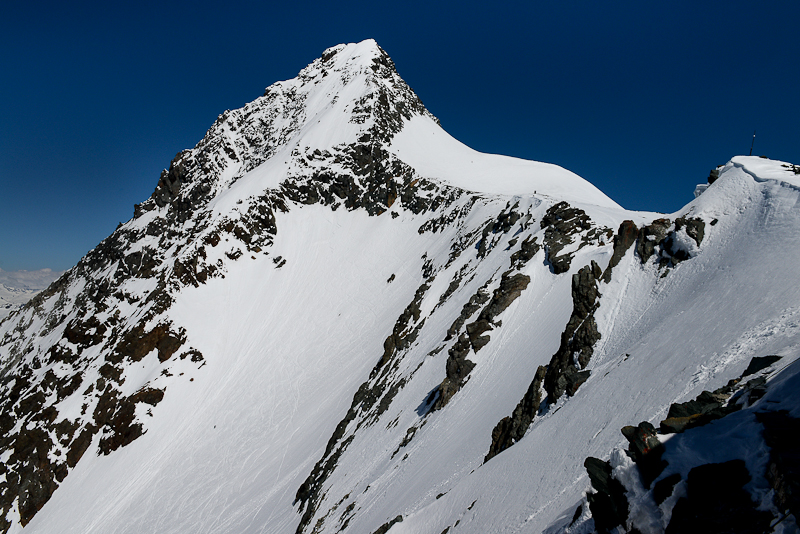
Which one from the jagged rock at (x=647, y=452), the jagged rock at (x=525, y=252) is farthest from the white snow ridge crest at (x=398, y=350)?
→ the jagged rock at (x=525, y=252)

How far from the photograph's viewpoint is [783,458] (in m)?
4.39

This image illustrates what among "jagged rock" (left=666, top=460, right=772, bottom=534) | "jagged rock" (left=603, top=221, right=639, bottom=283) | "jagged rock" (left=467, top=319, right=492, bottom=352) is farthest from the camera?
"jagged rock" (left=467, top=319, right=492, bottom=352)

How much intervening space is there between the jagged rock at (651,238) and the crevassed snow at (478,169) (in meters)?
33.8

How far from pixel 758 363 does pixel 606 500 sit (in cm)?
394

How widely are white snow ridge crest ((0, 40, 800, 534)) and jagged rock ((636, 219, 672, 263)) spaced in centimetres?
8

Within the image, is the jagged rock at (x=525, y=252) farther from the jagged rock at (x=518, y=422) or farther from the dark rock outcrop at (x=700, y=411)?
the dark rock outcrop at (x=700, y=411)

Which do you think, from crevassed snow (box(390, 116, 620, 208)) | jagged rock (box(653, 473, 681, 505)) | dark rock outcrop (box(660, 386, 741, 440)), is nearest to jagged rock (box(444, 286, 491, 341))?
dark rock outcrop (box(660, 386, 741, 440))

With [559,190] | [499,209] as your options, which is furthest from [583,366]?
[559,190]

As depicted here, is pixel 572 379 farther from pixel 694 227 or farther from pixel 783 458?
pixel 783 458

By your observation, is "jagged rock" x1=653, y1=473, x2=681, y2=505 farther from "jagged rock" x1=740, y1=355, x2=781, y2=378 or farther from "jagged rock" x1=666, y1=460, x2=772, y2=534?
"jagged rock" x1=740, y1=355, x2=781, y2=378

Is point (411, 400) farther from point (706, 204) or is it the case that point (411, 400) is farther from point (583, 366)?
point (706, 204)

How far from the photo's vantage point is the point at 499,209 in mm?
40406

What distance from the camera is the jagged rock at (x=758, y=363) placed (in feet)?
23.1

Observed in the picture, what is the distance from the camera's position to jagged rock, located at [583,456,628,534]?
227 inches
